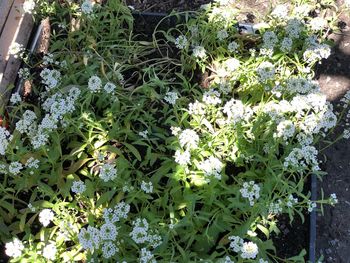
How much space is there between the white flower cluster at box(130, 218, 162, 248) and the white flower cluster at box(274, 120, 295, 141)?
912mm

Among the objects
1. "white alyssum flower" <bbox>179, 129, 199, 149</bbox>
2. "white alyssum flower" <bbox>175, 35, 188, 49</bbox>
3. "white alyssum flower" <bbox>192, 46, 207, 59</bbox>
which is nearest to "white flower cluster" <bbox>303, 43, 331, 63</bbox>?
"white alyssum flower" <bbox>192, 46, 207, 59</bbox>

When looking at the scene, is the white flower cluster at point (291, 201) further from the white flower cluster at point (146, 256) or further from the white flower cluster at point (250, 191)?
the white flower cluster at point (146, 256)

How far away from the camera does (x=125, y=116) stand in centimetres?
361

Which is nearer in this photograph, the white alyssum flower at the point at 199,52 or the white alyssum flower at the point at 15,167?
the white alyssum flower at the point at 15,167

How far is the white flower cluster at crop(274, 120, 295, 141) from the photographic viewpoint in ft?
10.2

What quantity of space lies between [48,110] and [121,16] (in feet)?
3.35

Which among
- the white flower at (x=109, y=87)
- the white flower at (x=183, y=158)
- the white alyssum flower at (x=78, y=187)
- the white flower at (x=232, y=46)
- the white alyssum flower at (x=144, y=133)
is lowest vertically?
the white alyssum flower at (x=144, y=133)

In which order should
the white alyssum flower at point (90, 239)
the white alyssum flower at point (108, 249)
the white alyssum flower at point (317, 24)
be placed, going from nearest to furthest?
the white alyssum flower at point (90, 239)
the white alyssum flower at point (108, 249)
the white alyssum flower at point (317, 24)

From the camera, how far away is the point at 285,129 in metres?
3.13

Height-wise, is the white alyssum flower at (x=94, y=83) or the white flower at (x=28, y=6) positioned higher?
the white flower at (x=28, y=6)

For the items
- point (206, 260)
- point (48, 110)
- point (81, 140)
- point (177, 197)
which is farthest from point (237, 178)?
point (48, 110)

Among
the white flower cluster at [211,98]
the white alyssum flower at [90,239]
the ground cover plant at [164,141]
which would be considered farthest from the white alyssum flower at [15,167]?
the white flower cluster at [211,98]

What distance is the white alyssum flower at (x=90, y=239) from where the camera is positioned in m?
2.71

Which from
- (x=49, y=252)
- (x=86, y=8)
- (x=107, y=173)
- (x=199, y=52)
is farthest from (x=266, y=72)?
(x=49, y=252)
